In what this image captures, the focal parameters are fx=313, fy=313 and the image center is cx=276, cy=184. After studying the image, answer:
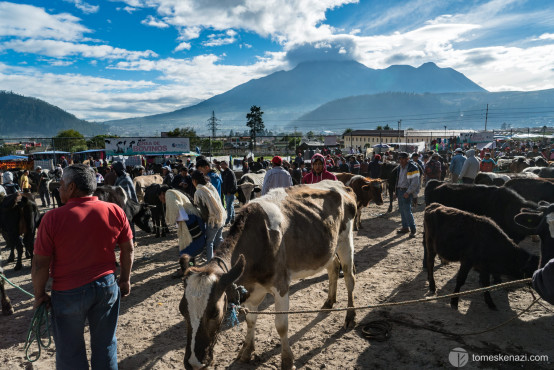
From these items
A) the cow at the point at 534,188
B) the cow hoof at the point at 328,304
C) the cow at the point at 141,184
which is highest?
the cow at the point at 534,188

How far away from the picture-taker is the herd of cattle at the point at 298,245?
2.65 meters

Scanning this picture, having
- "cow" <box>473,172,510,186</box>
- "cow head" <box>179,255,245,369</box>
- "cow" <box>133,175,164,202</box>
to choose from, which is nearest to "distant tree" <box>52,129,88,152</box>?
"cow" <box>133,175,164,202</box>

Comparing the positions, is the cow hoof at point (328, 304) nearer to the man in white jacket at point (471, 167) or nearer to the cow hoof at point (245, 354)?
the cow hoof at point (245, 354)

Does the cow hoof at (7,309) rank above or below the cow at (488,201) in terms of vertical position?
below

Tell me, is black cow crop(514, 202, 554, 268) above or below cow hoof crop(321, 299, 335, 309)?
above

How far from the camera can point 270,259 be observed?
138 inches

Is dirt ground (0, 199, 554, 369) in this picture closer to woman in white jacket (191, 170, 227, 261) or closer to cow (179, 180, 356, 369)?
cow (179, 180, 356, 369)

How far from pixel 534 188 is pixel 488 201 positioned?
2.32 m

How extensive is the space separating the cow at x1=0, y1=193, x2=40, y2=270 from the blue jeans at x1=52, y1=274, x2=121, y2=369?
595 centimetres

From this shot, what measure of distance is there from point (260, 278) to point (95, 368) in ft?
5.64

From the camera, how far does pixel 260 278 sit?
3.48m

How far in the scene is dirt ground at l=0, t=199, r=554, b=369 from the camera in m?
3.88

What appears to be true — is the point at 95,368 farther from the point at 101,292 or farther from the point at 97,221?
the point at 97,221

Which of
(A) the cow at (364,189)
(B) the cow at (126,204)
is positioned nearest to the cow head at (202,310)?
(B) the cow at (126,204)
